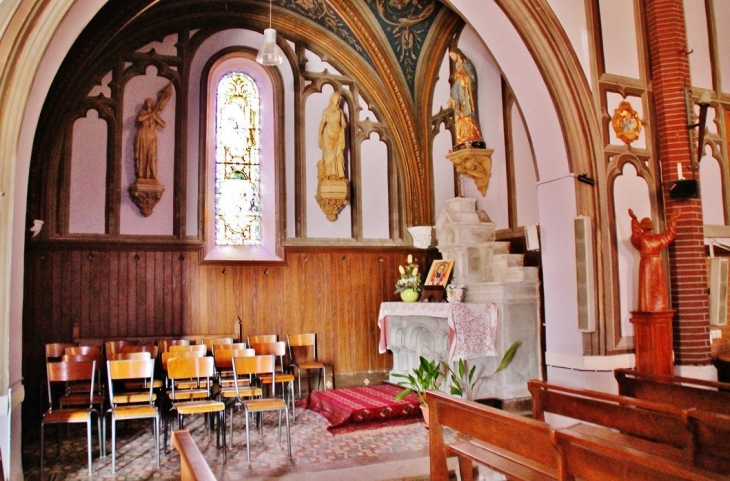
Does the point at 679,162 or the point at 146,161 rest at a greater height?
the point at 146,161

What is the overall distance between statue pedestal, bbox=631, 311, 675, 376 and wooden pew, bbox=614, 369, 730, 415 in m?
1.42

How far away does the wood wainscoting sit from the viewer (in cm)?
802

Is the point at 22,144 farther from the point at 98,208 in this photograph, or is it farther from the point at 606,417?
the point at 606,417

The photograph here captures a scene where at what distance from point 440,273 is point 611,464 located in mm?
5880

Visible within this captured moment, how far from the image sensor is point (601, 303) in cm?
627

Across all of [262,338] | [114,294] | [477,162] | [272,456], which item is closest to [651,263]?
[477,162]

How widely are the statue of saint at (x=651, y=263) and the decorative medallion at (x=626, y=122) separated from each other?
1029 mm

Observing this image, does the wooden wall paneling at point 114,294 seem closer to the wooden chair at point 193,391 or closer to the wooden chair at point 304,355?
the wooden chair at point 304,355

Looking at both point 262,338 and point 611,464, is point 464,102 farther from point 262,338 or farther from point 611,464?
point 611,464

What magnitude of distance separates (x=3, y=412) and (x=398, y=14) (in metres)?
7.70

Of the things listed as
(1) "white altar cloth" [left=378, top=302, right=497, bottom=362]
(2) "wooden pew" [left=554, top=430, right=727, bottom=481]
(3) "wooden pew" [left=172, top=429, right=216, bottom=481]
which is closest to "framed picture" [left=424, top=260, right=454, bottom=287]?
(1) "white altar cloth" [left=378, top=302, right=497, bottom=362]

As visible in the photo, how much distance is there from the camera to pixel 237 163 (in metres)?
9.55

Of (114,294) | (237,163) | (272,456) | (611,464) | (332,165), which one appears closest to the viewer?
(611,464)

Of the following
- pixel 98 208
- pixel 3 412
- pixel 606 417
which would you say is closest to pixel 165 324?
pixel 98 208
